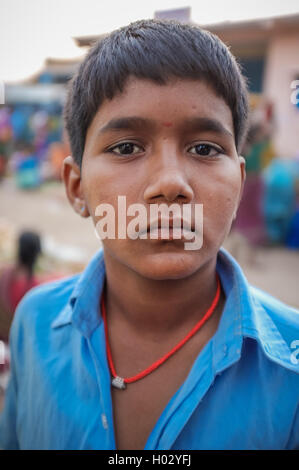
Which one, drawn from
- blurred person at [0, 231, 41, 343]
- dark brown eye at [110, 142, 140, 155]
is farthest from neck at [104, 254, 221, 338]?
blurred person at [0, 231, 41, 343]

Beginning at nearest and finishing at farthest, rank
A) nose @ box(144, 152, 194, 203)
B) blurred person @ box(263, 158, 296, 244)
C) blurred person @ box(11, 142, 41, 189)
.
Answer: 1. nose @ box(144, 152, 194, 203)
2. blurred person @ box(263, 158, 296, 244)
3. blurred person @ box(11, 142, 41, 189)

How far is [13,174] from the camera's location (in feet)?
39.2

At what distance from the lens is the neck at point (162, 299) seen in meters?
1.13

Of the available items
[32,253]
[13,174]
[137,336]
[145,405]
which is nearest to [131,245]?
[137,336]

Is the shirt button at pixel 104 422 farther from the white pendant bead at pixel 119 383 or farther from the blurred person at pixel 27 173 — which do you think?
the blurred person at pixel 27 173

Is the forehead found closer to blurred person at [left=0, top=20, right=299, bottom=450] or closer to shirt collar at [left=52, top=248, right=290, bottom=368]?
blurred person at [left=0, top=20, right=299, bottom=450]

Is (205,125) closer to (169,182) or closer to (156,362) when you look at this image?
(169,182)

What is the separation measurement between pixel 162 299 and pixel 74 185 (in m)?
0.51

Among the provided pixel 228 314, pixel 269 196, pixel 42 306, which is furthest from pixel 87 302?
pixel 269 196

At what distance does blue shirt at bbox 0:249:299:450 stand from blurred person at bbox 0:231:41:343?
177cm

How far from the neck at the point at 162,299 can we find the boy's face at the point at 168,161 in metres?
0.15

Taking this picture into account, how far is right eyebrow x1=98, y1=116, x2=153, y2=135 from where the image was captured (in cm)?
93

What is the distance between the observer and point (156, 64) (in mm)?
958

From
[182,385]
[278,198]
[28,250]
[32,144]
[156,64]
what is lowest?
[182,385]
